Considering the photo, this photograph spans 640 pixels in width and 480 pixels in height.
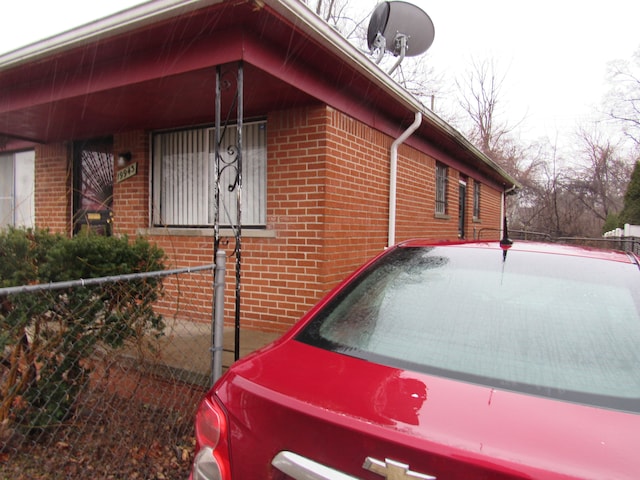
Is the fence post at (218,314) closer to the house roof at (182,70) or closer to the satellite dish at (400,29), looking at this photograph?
the house roof at (182,70)

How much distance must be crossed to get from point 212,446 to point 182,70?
317 cm

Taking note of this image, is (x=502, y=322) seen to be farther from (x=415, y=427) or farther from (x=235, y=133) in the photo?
(x=235, y=133)

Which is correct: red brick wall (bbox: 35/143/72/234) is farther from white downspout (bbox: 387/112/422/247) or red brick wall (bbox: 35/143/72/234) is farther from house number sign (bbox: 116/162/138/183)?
white downspout (bbox: 387/112/422/247)

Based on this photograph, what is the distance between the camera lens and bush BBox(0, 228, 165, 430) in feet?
7.80

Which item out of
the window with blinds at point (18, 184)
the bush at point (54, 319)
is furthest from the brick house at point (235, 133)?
the bush at point (54, 319)

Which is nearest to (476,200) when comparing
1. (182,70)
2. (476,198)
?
(476,198)

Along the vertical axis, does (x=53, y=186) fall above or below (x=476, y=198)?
below

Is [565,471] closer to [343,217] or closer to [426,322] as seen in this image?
[426,322]

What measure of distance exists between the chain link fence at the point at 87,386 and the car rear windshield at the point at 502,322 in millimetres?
1250

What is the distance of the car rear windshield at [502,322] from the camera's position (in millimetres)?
1357

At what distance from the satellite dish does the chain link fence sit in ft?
17.5

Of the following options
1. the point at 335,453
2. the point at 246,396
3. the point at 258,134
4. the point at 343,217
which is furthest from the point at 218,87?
the point at 335,453

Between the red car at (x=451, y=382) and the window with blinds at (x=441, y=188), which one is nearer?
the red car at (x=451, y=382)

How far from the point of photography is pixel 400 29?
21.0 feet
